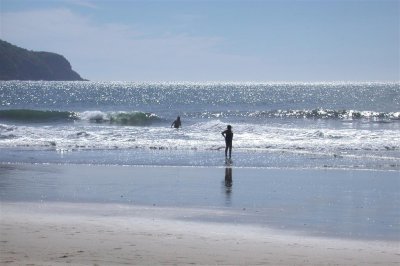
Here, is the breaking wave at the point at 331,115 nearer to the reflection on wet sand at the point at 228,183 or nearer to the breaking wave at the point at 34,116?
the breaking wave at the point at 34,116

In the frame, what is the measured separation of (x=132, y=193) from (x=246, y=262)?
7.26 meters

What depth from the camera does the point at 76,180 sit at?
18.2 meters

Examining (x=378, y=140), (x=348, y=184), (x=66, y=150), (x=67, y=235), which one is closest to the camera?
(x=67, y=235)

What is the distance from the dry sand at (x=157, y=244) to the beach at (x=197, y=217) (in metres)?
0.02

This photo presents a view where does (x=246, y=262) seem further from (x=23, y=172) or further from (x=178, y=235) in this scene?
(x=23, y=172)

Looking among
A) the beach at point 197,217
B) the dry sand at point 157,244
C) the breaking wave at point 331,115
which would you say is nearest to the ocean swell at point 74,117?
the breaking wave at point 331,115

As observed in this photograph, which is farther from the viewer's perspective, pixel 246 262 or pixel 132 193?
pixel 132 193

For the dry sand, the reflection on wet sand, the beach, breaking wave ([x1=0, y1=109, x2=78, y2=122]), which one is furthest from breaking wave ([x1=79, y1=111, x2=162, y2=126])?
the dry sand

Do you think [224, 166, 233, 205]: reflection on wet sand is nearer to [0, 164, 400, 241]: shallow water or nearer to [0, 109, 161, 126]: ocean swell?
[0, 164, 400, 241]: shallow water

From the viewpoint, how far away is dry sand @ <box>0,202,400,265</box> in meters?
9.01

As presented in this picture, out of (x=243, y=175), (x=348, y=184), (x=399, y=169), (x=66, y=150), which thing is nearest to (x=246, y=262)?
(x=348, y=184)

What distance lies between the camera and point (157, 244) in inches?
392

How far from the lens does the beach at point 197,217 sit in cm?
936

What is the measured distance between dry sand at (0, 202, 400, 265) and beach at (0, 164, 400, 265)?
17 millimetres
